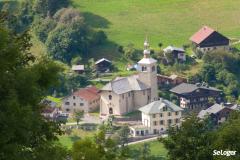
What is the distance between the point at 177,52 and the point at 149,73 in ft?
18.9

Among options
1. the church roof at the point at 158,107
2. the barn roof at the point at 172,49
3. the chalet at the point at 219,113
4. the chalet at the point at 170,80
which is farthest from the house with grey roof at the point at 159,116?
the barn roof at the point at 172,49

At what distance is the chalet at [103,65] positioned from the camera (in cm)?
4391

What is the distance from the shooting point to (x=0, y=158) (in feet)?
24.0

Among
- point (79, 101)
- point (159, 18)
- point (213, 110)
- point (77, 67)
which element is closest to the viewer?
point (213, 110)

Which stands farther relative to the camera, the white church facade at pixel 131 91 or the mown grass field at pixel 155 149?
the white church facade at pixel 131 91

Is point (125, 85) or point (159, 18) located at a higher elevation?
point (159, 18)

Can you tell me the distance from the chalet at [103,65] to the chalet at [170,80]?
12.5 feet

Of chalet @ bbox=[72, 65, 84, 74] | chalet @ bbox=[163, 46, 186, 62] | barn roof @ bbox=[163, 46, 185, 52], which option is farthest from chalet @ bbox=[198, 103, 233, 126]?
chalet @ bbox=[72, 65, 84, 74]

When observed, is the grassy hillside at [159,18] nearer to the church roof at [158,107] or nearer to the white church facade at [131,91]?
the white church facade at [131,91]

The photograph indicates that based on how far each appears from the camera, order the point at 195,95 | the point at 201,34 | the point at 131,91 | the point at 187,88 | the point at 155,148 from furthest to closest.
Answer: the point at 201,34 → the point at 187,88 → the point at 195,95 → the point at 131,91 → the point at 155,148

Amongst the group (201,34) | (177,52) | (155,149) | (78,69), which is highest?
(201,34)

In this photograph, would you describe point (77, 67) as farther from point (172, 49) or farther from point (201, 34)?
point (201, 34)

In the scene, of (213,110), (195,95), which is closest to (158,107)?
(213,110)

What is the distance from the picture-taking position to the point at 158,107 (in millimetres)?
36719
